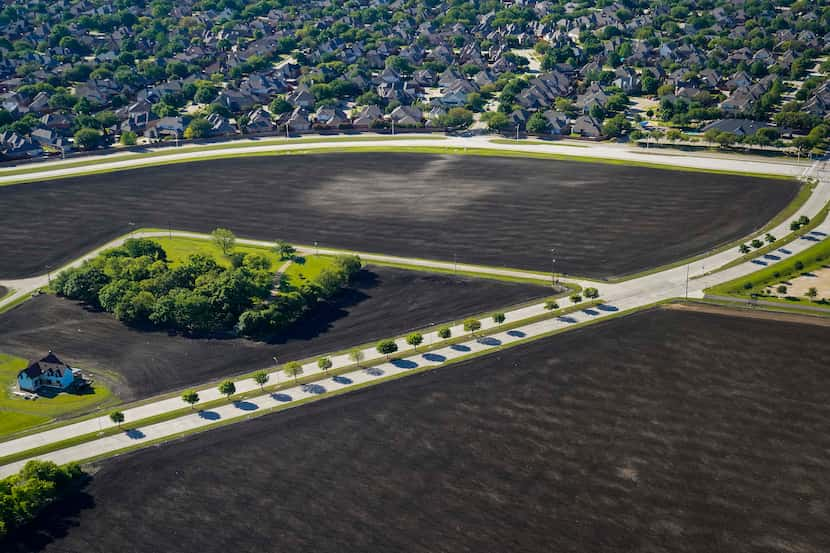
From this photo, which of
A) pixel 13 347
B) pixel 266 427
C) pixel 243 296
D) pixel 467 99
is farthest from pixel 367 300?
pixel 467 99

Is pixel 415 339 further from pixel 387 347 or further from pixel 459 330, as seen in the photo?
pixel 459 330

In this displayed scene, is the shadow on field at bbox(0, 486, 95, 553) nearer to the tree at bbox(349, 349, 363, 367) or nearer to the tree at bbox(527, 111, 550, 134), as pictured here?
the tree at bbox(349, 349, 363, 367)

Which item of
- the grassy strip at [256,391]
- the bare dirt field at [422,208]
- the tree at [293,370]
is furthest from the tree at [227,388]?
the bare dirt field at [422,208]

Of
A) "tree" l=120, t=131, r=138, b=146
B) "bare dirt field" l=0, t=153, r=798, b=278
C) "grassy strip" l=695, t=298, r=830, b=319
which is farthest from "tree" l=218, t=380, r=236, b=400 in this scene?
"tree" l=120, t=131, r=138, b=146

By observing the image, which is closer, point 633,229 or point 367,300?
point 367,300

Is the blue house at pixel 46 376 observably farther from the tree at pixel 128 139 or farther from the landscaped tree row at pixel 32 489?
the tree at pixel 128 139

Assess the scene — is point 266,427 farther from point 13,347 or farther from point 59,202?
point 59,202

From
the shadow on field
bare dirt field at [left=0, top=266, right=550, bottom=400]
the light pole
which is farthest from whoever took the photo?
the light pole

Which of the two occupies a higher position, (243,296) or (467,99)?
(467,99)
